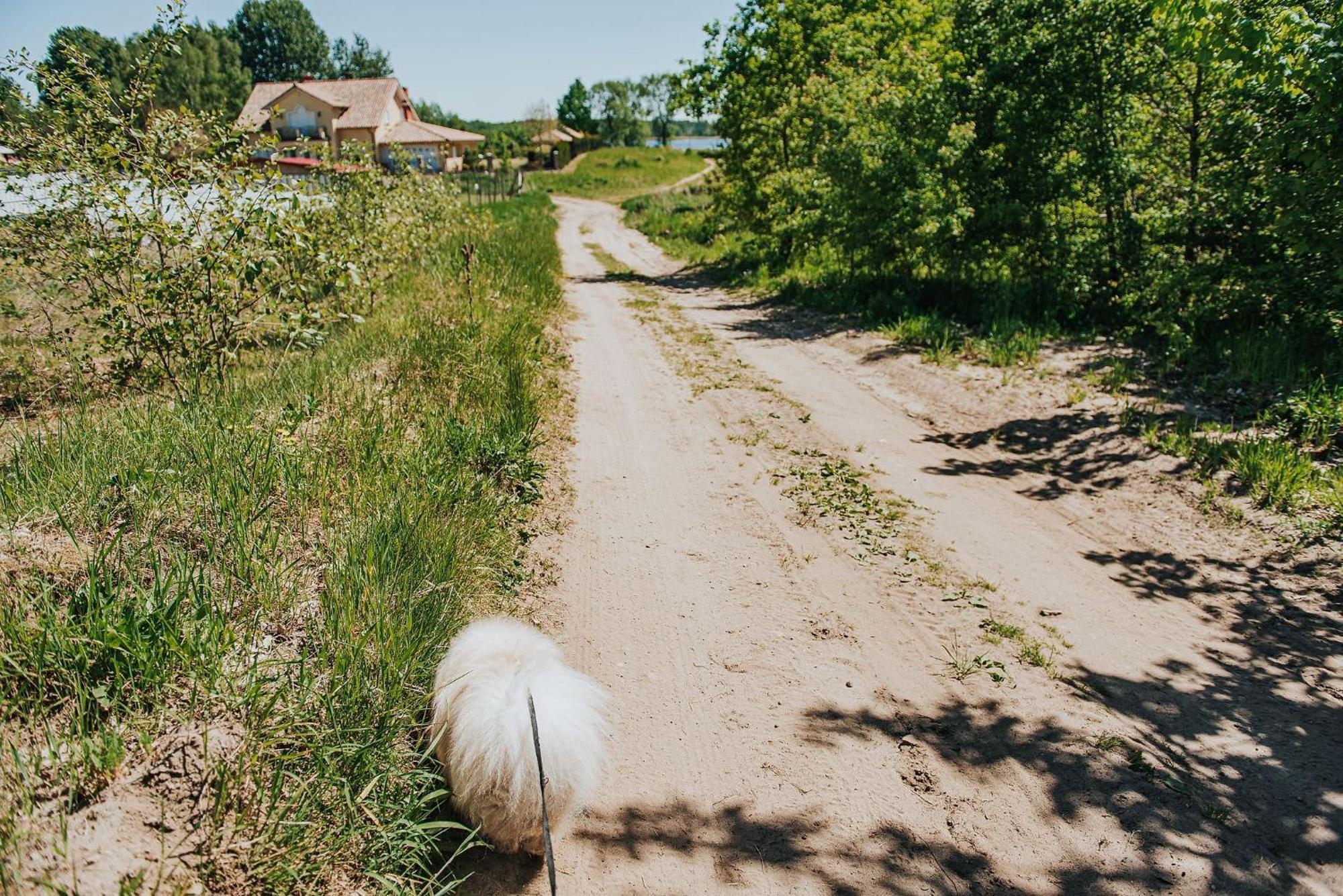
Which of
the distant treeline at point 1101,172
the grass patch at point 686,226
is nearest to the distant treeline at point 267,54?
the grass patch at point 686,226

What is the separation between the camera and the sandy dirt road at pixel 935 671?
318cm

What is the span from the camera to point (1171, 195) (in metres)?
10.1

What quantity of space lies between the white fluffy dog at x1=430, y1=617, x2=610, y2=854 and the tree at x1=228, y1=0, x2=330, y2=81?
4672 inches

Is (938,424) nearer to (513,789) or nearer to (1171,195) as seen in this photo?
(1171,195)

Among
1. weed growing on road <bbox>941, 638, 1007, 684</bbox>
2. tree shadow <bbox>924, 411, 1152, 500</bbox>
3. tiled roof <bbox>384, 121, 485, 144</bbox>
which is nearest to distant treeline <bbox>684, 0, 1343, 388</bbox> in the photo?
tree shadow <bbox>924, 411, 1152, 500</bbox>

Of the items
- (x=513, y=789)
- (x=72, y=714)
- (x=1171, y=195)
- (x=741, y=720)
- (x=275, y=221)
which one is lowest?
(x=741, y=720)

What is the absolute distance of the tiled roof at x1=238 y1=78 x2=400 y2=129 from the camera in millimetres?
54906

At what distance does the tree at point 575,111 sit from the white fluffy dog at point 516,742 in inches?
3901

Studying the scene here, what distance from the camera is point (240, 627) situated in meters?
3.22

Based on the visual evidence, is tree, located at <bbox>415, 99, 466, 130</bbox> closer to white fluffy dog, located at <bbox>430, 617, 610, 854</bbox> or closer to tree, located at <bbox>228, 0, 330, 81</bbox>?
tree, located at <bbox>228, 0, 330, 81</bbox>

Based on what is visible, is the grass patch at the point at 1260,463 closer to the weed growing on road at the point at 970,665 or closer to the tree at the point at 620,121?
the weed growing on road at the point at 970,665

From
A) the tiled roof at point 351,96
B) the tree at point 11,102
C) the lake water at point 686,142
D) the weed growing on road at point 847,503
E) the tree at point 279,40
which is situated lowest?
the weed growing on road at point 847,503

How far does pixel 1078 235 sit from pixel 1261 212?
2379 mm

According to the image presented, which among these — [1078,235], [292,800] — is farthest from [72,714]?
[1078,235]
